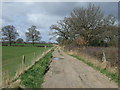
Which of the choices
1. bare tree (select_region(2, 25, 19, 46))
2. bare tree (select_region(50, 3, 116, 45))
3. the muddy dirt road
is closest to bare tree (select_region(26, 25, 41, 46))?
bare tree (select_region(2, 25, 19, 46))

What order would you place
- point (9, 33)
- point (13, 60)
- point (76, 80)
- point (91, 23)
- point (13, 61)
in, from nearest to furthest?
1. point (76, 80)
2. point (13, 61)
3. point (13, 60)
4. point (91, 23)
5. point (9, 33)

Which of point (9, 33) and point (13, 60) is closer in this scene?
point (13, 60)

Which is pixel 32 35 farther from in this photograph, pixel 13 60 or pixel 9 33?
pixel 13 60

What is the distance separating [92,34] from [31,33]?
60172 millimetres

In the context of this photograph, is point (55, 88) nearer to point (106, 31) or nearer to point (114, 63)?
point (114, 63)

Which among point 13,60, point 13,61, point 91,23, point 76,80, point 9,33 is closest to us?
point 76,80

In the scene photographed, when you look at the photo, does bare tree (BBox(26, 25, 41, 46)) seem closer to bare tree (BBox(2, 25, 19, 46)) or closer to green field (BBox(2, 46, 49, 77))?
bare tree (BBox(2, 25, 19, 46))

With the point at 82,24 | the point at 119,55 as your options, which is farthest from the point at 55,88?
the point at 82,24

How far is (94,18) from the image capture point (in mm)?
37469

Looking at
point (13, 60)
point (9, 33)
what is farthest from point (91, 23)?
point (9, 33)

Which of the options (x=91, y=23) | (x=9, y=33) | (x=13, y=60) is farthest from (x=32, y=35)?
(x=13, y=60)

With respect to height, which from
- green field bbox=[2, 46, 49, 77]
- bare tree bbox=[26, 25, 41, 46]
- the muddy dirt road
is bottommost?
the muddy dirt road

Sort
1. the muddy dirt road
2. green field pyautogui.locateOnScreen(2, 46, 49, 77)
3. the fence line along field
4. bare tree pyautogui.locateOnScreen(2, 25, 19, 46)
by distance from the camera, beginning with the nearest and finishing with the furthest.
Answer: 1. the muddy dirt road
2. the fence line along field
3. green field pyautogui.locateOnScreen(2, 46, 49, 77)
4. bare tree pyautogui.locateOnScreen(2, 25, 19, 46)

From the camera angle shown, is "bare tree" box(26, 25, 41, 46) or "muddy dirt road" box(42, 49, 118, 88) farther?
"bare tree" box(26, 25, 41, 46)
